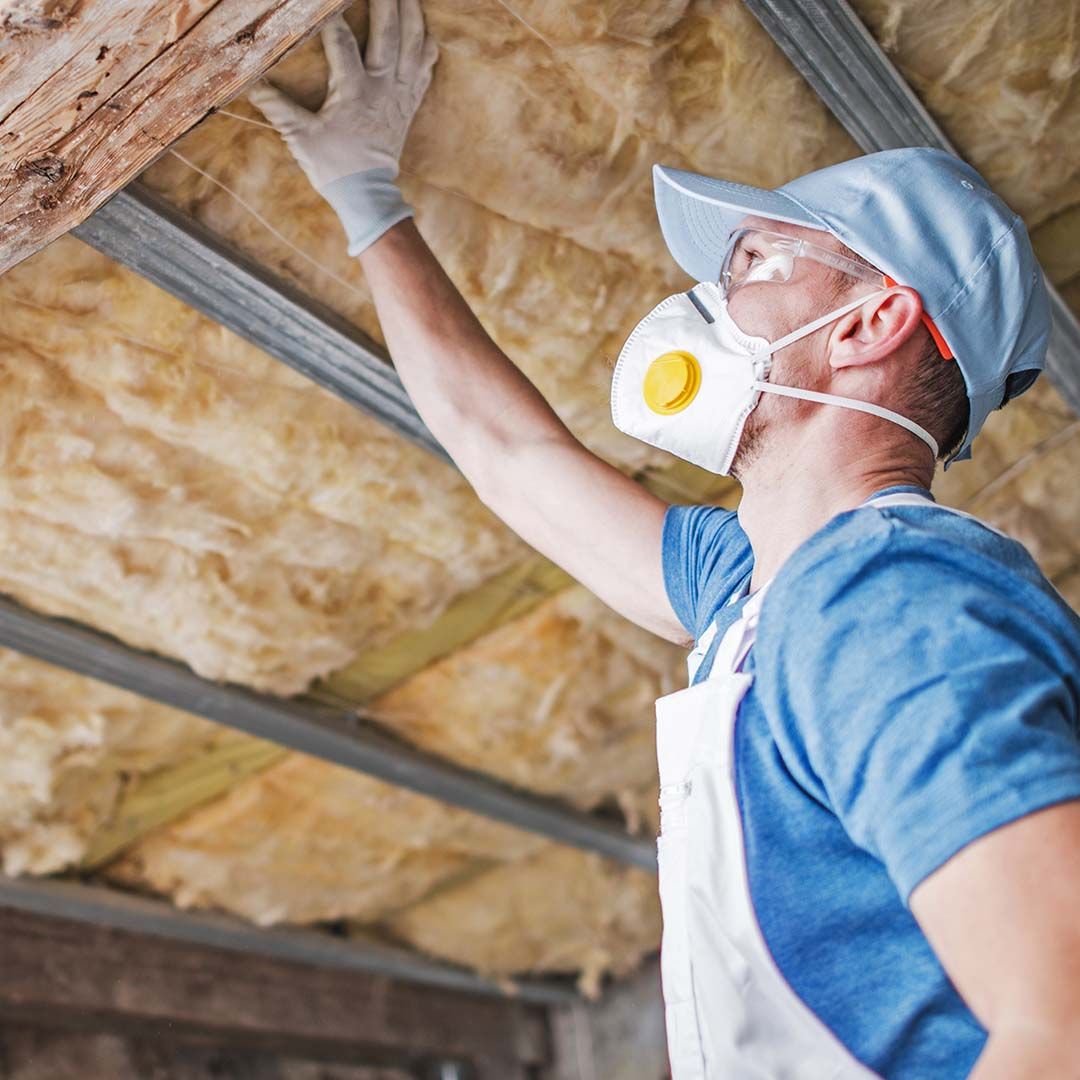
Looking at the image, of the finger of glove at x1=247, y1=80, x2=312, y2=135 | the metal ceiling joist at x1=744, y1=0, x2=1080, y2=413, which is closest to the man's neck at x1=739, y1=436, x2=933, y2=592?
the metal ceiling joist at x1=744, y1=0, x2=1080, y2=413

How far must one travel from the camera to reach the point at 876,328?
1412mm

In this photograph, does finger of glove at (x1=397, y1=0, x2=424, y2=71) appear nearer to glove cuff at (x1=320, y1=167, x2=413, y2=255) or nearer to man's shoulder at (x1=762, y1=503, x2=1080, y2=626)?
glove cuff at (x1=320, y1=167, x2=413, y2=255)

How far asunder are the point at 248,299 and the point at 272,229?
0.10 metres

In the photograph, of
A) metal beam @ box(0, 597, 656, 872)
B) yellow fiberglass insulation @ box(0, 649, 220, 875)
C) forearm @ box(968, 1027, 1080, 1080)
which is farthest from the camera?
yellow fiberglass insulation @ box(0, 649, 220, 875)

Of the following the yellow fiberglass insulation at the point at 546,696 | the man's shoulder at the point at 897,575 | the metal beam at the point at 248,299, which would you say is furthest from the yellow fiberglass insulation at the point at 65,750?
the man's shoulder at the point at 897,575

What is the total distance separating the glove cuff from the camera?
1733 millimetres

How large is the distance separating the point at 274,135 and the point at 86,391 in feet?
1.68

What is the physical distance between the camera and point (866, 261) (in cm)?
145

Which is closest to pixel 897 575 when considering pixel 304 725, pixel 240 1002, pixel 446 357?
pixel 446 357

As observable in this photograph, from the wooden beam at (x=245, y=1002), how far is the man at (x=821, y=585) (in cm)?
214

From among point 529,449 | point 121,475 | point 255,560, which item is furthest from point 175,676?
point 529,449

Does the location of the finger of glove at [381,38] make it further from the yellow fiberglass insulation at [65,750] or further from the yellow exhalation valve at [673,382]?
the yellow fiberglass insulation at [65,750]

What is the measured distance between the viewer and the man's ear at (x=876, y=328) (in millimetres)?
1396

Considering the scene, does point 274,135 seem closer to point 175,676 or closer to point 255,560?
point 255,560
